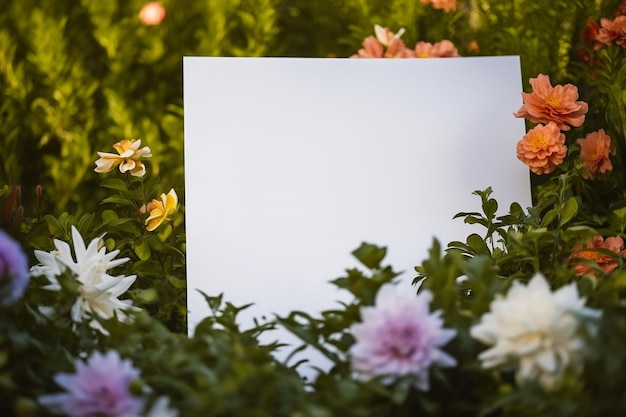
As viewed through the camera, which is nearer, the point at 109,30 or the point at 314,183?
the point at 314,183

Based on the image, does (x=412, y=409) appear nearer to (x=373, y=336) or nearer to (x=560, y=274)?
(x=373, y=336)

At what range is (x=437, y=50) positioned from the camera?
159 cm

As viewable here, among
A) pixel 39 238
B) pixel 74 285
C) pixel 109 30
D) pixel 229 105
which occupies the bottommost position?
pixel 74 285

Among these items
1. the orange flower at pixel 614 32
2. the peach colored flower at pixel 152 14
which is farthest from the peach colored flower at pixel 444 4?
the peach colored flower at pixel 152 14

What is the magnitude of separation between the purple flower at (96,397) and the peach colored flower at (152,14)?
1.74m

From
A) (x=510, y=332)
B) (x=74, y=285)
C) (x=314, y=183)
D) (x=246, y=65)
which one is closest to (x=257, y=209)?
(x=314, y=183)

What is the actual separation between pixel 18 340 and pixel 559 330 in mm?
457

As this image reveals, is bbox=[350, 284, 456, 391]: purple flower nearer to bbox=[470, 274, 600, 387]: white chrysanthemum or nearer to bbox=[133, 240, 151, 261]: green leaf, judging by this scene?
bbox=[470, 274, 600, 387]: white chrysanthemum

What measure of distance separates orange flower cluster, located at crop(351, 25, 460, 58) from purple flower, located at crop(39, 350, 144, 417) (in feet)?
3.65

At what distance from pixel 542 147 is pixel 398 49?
0.50m

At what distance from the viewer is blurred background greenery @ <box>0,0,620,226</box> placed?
6.72 ft

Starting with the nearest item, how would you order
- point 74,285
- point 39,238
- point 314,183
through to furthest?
point 74,285, point 39,238, point 314,183

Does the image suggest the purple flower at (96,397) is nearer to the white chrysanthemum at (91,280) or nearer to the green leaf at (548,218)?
the white chrysanthemum at (91,280)

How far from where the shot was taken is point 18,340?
68 centimetres
